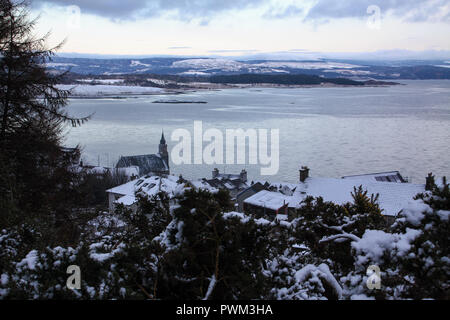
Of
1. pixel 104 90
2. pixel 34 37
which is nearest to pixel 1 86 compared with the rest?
pixel 34 37

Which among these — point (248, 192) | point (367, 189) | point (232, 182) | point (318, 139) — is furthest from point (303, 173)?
point (318, 139)

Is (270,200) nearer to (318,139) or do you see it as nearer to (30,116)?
(30,116)

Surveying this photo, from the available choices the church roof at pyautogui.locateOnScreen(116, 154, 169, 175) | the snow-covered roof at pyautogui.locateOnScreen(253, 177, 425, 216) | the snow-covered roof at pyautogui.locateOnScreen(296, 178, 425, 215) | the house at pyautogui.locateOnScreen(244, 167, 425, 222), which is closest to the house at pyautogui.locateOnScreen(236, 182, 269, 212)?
the house at pyautogui.locateOnScreen(244, 167, 425, 222)

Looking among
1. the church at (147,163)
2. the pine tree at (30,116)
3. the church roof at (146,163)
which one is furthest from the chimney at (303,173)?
the church roof at (146,163)

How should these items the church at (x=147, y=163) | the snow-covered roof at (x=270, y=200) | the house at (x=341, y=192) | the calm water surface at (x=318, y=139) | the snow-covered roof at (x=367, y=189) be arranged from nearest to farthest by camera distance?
1. the snow-covered roof at (x=367, y=189)
2. the house at (x=341, y=192)
3. the snow-covered roof at (x=270, y=200)
4. the calm water surface at (x=318, y=139)
5. the church at (x=147, y=163)

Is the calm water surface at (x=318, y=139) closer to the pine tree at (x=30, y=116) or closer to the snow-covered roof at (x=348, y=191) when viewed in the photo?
the snow-covered roof at (x=348, y=191)

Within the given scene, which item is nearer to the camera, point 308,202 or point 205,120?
point 308,202

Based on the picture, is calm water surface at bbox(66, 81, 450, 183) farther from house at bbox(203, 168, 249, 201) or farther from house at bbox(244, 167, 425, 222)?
house at bbox(244, 167, 425, 222)
